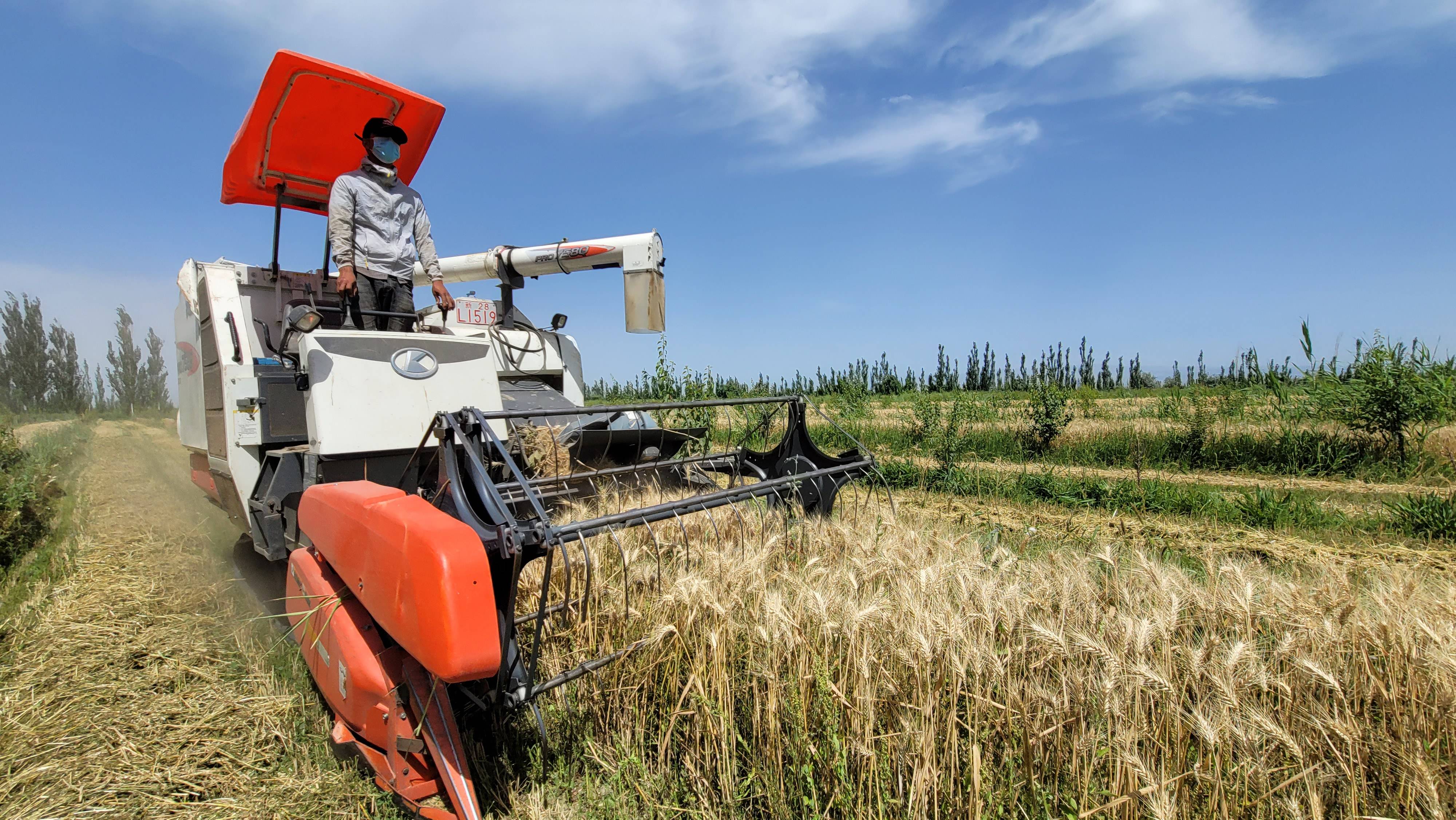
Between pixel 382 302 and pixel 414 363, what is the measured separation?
33.2 inches

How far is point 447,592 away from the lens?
1883 millimetres

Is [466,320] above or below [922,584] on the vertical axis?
above

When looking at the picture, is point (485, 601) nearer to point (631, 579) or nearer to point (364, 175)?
point (631, 579)

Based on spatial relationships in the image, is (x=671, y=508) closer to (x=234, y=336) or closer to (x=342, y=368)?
(x=342, y=368)

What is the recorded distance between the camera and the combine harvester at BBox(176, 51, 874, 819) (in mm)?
2148

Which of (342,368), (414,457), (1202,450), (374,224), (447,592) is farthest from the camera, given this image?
(1202,450)

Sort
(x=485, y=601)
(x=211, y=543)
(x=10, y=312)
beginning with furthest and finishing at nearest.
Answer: (x=10, y=312) → (x=211, y=543) → (x=485, y=601)

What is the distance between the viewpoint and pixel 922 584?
90.7 inches

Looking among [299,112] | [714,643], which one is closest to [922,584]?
[714,643]

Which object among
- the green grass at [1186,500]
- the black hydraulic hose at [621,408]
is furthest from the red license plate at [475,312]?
the green grass at [1186,500]

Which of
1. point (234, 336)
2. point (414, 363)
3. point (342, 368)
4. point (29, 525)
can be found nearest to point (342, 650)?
point (342, 368)

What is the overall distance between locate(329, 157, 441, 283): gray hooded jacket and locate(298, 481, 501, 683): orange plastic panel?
102 inches

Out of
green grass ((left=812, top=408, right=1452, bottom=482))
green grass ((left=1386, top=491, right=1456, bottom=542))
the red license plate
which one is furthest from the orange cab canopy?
green grass ((left=1386, top=491, right=1456, bottom=542))

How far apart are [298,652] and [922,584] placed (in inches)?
119
